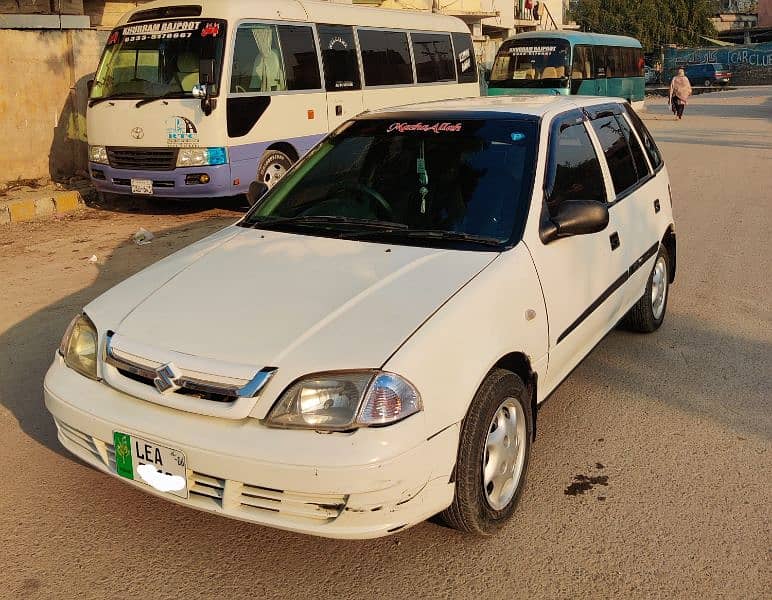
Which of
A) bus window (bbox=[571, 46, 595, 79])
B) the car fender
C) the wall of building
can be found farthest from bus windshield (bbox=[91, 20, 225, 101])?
bus window (bbox=[571, 46, 595, 79])

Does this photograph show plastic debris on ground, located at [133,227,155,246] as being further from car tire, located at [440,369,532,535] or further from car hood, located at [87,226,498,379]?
car tire, located at [440,369,532,535]

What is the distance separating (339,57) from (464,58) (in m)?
4.12

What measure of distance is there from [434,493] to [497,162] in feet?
5.77

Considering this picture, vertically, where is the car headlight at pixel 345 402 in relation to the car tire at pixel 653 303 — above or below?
above

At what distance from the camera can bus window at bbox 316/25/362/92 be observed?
448 inches

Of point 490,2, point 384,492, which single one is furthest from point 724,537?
point 490,2

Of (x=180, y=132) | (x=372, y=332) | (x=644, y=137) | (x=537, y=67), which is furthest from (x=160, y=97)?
(x=537, y=67)

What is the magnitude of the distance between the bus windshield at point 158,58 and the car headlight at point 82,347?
267 inches

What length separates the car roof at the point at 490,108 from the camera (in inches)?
166

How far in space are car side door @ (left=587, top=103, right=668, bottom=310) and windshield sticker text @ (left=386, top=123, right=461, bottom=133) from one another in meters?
0.91

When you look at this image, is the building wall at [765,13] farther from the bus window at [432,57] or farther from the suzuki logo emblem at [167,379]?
the suzuki logo emblem at [167,379]

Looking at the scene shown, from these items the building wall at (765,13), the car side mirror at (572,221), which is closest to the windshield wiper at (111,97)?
the car side mirror at (572,221)

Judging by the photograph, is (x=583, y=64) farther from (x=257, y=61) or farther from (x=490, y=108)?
(x=490, y=108)

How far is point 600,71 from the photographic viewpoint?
84.2 ft
